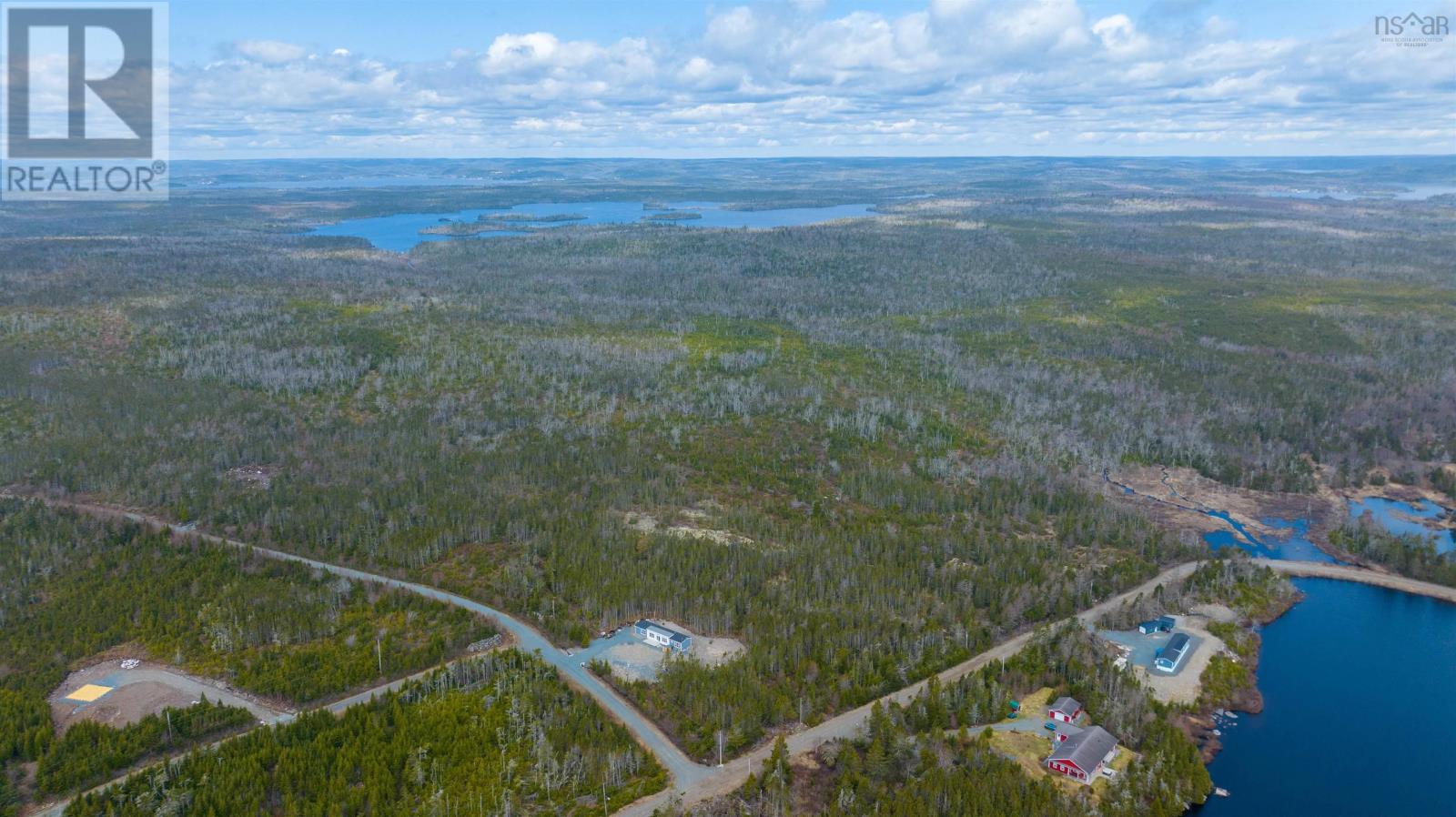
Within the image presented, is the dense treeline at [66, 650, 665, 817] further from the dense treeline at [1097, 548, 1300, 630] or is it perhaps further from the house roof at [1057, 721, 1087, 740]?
the dense treeline at [1097, 548, 1300, 630]

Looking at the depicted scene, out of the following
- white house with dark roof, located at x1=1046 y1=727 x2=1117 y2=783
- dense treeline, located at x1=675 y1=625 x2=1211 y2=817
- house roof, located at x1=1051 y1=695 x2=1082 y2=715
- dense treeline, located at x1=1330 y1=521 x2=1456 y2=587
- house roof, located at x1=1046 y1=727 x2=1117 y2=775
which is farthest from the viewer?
dense treeline, located at x1=1330 y1=521 x2=1456 y2=587

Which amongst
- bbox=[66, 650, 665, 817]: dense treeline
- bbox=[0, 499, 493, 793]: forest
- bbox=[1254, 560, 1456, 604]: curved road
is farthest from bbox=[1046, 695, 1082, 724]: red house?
bbox=[0, 499, 493, 793]: forest

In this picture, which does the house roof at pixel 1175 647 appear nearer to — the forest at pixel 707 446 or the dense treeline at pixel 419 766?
the forest at pixel 707 446

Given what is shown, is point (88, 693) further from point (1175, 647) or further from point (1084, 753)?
point (1175, 647)

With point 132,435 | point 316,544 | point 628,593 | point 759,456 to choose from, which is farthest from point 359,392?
point 628,593

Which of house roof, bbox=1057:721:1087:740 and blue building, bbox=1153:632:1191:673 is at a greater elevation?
blue building, bbox=1153:632:1191:673

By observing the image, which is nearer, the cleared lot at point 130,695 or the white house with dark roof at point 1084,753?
the white house with dark roof at point 1084,753

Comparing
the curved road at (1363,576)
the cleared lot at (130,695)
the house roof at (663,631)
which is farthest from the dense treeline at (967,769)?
the curved road at (1363,576)
